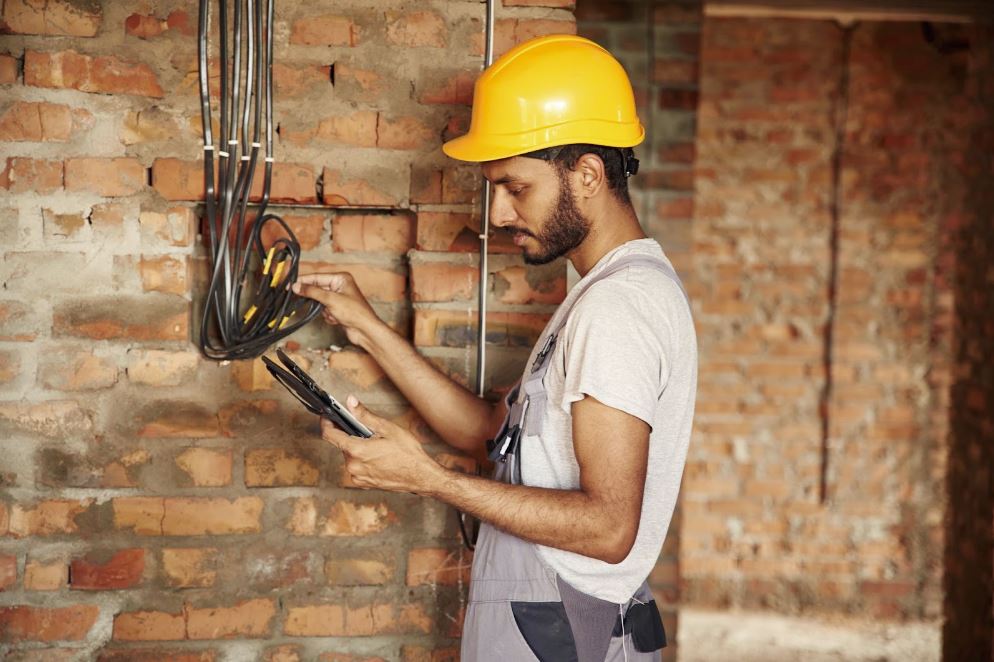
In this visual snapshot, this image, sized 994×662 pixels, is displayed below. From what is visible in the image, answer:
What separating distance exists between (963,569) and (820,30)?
2438mm

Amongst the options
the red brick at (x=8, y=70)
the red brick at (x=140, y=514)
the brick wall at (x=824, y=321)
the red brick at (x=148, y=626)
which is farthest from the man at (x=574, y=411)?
the brick wall at (x=824, y=321)

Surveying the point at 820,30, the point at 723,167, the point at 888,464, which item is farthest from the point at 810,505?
the point at 820,30

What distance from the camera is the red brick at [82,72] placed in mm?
1688

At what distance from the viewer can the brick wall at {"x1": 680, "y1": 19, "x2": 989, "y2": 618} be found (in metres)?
4.06

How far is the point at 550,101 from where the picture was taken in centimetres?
146

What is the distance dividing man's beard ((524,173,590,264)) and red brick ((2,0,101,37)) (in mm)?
962

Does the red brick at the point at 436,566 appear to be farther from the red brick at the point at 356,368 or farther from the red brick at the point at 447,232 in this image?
the red brick at the point at 447,232

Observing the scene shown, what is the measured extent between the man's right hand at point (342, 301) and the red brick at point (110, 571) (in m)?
0.62

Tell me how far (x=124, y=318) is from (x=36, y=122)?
408 millimetres

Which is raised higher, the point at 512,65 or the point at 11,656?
the point at 512,65

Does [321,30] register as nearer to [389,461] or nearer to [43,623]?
[389,461]

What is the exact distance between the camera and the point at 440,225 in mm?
1792

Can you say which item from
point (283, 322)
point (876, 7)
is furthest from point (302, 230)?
point (876, 7)

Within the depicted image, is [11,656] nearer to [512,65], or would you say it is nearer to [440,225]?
[440,225]
